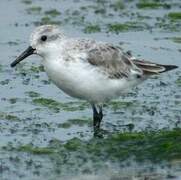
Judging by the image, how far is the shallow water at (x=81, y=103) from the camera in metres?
12.6

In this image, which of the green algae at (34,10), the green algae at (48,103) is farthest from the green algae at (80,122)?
the green algae at (34,10)

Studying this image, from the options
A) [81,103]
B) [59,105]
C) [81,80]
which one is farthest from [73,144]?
[81,103]

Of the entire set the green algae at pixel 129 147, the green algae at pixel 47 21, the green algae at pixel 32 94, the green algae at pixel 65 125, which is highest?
the green algae at pixel 47 21

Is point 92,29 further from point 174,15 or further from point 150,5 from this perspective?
Answer: point 150,5

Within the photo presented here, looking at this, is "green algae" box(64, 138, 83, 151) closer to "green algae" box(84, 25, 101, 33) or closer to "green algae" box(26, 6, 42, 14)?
"green algae" box(84, 25, 101, 33)

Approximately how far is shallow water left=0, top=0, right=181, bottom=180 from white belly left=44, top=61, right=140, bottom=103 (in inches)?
24.2

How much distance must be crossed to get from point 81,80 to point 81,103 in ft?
6.79

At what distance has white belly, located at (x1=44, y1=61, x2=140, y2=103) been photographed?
44.2 feet

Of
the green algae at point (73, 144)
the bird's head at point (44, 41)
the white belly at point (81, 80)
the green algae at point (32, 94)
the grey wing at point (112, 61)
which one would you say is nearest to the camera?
the green algae at point (73, 144)

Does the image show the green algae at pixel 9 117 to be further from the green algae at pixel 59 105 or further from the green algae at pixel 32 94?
the green algae at pixel 32 94

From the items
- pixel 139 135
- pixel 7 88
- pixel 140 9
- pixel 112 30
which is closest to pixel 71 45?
pixel 139 135

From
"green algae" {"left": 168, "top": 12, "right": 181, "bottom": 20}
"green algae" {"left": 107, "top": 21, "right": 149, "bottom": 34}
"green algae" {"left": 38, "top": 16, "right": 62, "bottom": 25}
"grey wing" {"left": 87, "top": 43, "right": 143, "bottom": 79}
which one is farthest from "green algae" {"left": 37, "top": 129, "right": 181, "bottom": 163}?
"green algae" {"left": 168, "top": 12, "right": 181, "bottom": 20}

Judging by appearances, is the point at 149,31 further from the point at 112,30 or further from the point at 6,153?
the point at 6,153

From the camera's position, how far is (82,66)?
13594 mm
